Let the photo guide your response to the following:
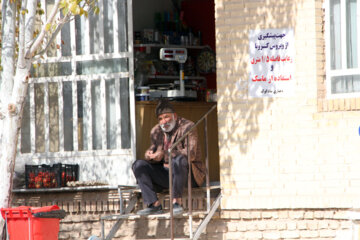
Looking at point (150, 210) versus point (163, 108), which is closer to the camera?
point (150, 210)

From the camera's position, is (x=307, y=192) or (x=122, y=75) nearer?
(x=307, y=192)

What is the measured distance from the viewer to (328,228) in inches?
347

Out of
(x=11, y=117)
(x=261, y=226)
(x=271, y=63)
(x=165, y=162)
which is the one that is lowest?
(x=261, y=226)

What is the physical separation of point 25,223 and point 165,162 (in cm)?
172

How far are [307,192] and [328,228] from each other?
0.45m

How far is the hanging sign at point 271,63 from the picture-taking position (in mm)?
→ 8984

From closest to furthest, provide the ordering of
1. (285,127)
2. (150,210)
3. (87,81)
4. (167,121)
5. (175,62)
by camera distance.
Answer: (285,127) < (150,210) < (167,121) < (87,81) < (175,62)

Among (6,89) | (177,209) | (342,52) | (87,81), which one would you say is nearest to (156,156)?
(177,209)

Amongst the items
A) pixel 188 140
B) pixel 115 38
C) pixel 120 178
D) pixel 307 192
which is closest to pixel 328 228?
pixel 307 192

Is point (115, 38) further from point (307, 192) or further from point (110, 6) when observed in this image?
point (307, 192)

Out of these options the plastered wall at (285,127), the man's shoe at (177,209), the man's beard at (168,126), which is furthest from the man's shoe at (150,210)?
the man's beard at (168,126)

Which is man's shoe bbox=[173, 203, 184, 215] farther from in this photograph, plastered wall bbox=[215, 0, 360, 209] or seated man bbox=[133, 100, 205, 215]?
plastered wall bbox=[215, 0, 360, 209]

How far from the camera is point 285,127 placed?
29.3 ft

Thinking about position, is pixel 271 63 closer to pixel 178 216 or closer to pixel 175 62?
A: pixel 178 216
